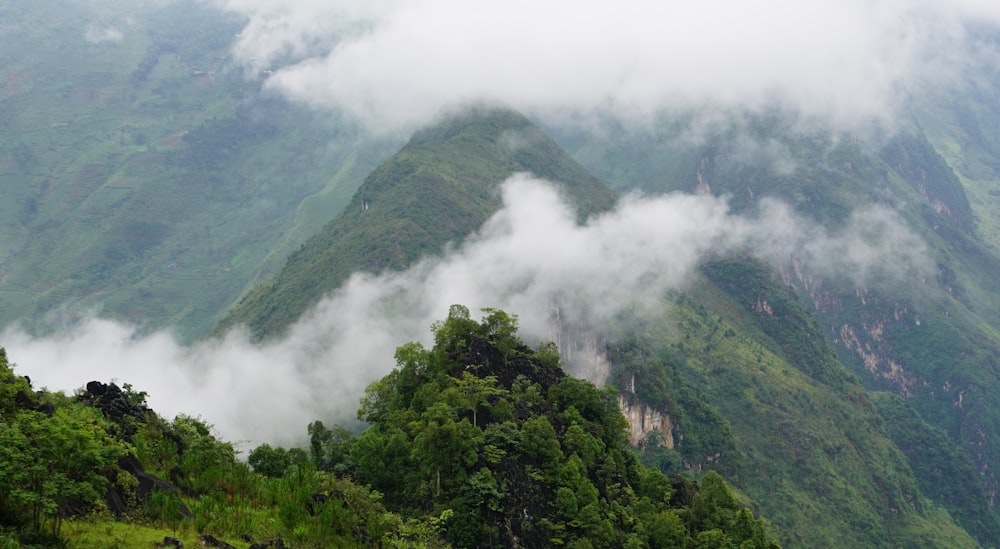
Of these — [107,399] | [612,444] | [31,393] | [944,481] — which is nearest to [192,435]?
[107,399]

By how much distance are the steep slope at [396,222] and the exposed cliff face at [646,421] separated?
4528 cm

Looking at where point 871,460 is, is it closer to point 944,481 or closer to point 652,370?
point 944,481

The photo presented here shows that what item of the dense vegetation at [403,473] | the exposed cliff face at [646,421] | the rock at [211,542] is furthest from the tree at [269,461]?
the exposed cliff face at [646,421]

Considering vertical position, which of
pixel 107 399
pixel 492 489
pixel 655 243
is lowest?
pixel 107 399

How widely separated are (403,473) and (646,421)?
3382 inches

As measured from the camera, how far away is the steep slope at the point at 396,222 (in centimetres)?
14738

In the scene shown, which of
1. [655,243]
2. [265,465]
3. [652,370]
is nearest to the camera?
[265,465]

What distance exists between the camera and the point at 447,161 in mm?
179750

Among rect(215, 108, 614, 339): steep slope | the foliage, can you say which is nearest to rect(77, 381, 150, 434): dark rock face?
the foliage

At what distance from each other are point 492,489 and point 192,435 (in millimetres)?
17344

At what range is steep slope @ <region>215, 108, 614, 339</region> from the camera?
147375mm

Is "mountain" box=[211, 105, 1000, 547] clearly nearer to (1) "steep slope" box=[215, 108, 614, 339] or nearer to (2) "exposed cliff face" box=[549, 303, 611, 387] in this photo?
(1) "steep slope" box=[215, 108, 614, 339]

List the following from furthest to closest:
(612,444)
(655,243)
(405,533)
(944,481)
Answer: (655,243), (944,481), (612,444), (405,533)

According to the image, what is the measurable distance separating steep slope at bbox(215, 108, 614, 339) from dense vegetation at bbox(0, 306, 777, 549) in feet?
266
